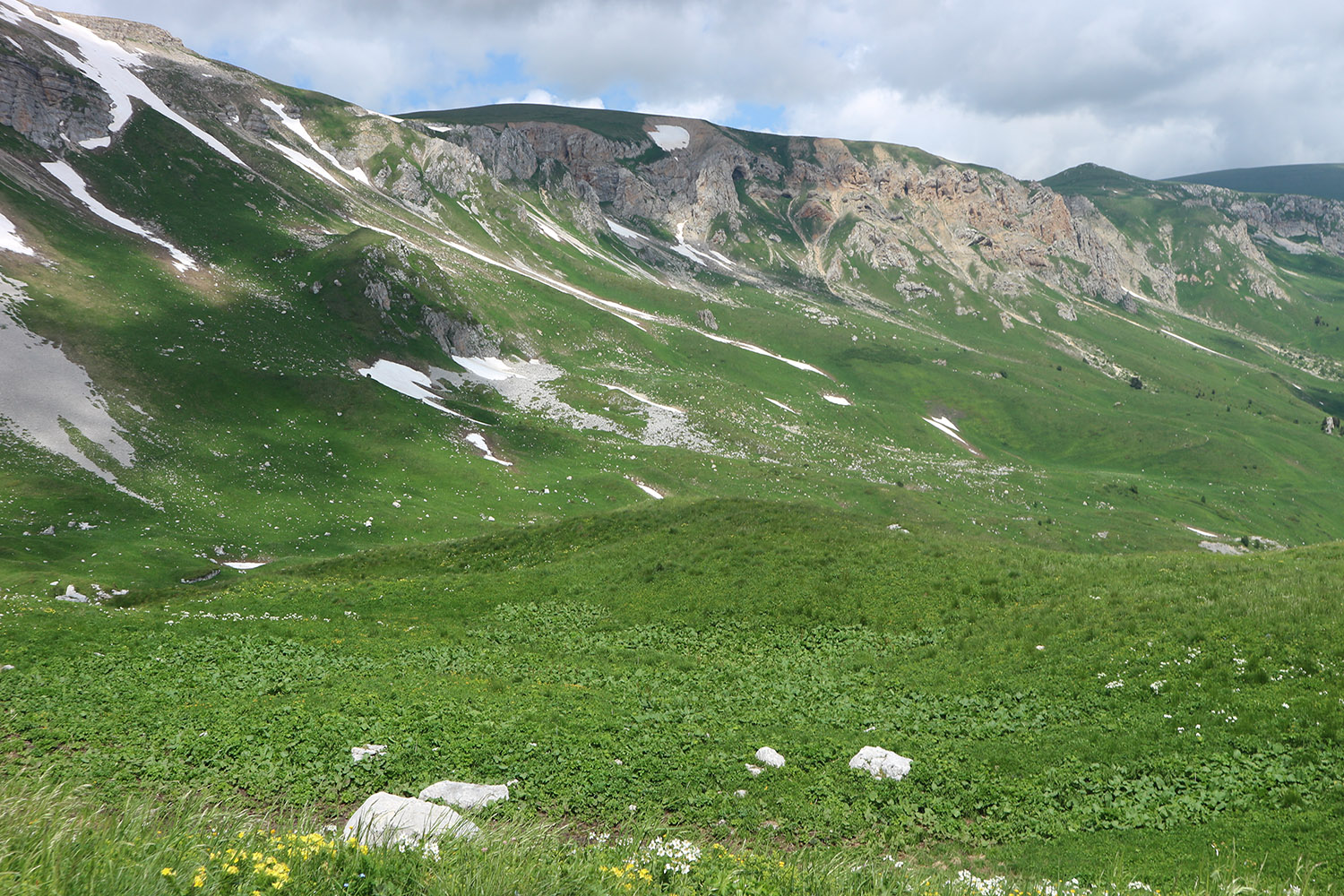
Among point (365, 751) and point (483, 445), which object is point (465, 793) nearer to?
point (365, 751)

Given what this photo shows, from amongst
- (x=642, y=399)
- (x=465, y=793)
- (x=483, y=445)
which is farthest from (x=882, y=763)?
(x=642, y=399)

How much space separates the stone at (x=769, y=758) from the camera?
16.5 m

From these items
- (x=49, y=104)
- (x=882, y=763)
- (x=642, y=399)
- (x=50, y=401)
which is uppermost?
(x=49, y=104)

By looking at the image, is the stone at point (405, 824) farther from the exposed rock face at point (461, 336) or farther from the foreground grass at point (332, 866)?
the exposed rock face at point (461, 336)

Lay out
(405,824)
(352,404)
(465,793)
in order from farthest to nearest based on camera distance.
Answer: (352,404), (465,793), (405,824)

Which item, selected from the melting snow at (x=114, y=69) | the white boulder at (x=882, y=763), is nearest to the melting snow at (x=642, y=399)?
the melting snow at (x=114, y=69)

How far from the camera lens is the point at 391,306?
125062 millimetres

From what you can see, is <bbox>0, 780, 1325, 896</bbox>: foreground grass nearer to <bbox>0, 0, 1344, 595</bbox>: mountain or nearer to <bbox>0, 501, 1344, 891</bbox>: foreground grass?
<bbox>0, 501, 1344, 891</bbox>: foreground grass

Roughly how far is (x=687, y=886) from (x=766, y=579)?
21809mm

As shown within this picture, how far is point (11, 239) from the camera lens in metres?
94.2

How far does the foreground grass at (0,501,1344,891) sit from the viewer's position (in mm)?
14008

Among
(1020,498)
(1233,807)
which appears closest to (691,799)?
(1233,807)

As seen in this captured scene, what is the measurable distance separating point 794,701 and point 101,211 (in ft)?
497

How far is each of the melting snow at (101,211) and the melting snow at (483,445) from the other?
59.8 m
